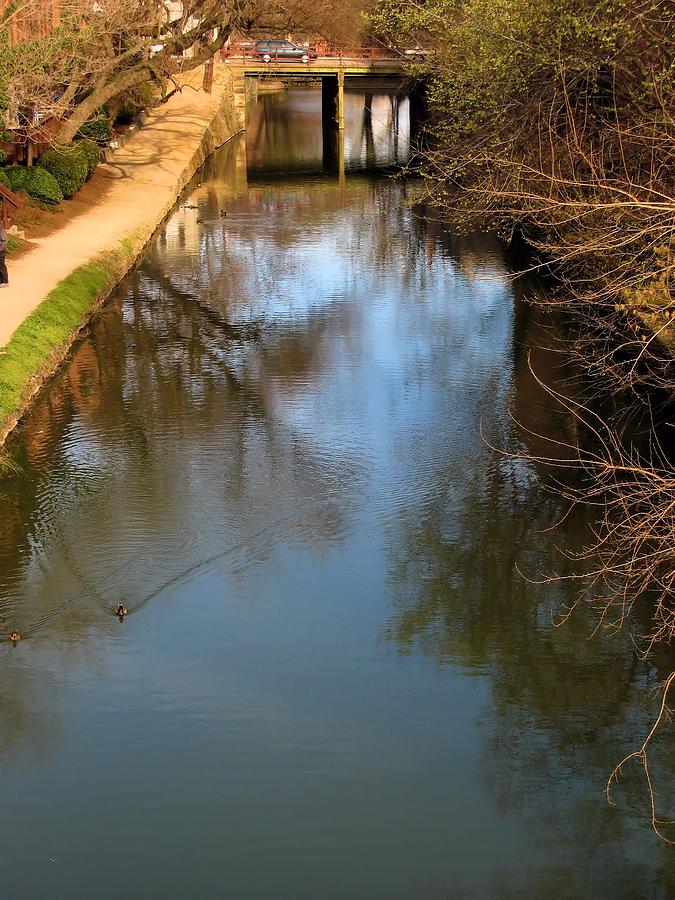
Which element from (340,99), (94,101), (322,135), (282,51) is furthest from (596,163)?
(282,51)

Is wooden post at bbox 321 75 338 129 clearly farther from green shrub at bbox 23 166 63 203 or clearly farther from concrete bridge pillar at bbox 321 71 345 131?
green shrub at bbox 23 166 63 203

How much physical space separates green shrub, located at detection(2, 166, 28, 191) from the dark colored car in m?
24.2

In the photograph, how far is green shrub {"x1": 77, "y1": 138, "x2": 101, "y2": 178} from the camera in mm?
27172

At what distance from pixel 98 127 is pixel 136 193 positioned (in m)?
3.03

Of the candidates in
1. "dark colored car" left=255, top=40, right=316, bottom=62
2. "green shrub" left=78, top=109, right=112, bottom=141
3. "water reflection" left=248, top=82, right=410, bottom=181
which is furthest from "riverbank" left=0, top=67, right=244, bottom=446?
"dark colored car" left=255, top=40, right=316, bottom=62

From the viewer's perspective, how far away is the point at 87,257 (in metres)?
20.5

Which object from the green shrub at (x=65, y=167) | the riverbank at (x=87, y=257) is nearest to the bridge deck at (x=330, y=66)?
the riverbank at (x=87, y=257)

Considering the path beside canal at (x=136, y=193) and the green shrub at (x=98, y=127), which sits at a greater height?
the green shrub at (x=98, y=127)

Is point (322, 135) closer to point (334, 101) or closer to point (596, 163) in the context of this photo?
point (334, 101)

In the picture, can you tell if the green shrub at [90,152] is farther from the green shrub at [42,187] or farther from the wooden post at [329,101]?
the wooden post at [329,101]

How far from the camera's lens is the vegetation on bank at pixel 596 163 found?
10422 millimetres

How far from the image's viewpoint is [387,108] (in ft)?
197

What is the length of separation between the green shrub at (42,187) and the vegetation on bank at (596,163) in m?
8.94

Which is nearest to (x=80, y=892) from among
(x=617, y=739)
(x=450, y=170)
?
(x=617, y=739)
